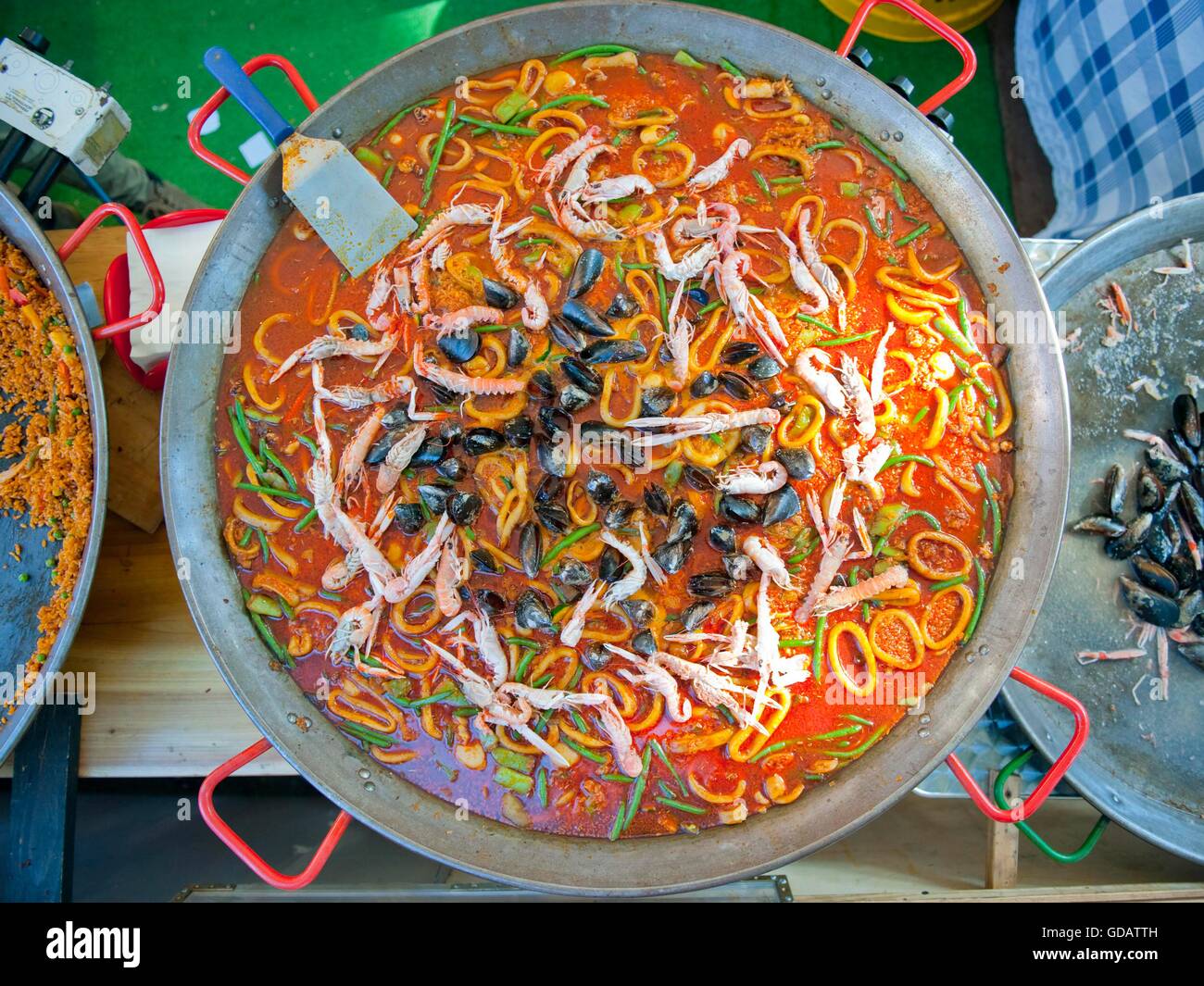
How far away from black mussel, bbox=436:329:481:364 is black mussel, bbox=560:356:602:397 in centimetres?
33

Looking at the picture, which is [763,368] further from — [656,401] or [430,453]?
[430,453]

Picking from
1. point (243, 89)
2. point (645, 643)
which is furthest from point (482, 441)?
point (243, 89)

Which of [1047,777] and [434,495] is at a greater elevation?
[434,495]

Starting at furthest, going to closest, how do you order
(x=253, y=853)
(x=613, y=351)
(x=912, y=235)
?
1. (x=912, y=235)
2. (x=613, y=351)
3. (x=253, y=853)

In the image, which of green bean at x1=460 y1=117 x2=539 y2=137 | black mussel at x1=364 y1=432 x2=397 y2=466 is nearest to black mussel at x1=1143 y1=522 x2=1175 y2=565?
green bean at x1=460 y1=117 x2=539 y2=137

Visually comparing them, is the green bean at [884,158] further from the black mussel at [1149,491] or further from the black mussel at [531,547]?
the black mussel at [531,547]

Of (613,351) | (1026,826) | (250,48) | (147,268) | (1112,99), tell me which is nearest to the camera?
(147,268)

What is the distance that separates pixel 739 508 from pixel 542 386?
0.83m

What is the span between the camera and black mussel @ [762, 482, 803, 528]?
299 cm

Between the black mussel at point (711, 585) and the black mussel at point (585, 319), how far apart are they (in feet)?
3.11

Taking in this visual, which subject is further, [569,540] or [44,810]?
[44,810]

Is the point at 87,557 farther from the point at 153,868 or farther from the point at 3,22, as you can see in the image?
the point at 3,22

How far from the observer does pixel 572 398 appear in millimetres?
3006

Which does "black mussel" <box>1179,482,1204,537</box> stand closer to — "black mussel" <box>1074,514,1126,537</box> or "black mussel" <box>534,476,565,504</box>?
"black mussel" <box>1074,514,1126,537</box>
